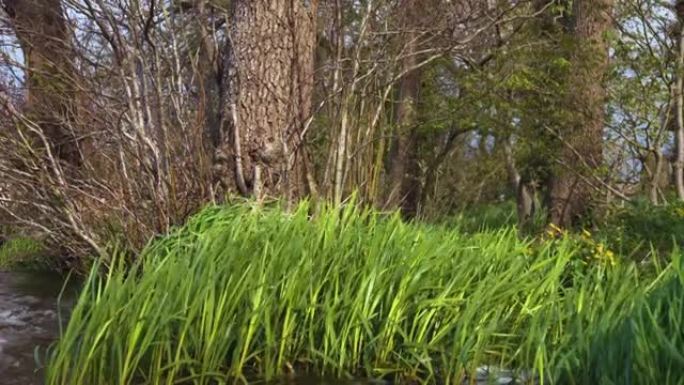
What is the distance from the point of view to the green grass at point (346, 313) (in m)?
3.47

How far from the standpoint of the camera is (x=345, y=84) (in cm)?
654

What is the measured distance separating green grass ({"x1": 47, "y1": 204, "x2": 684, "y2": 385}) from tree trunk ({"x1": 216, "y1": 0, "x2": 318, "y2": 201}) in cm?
151

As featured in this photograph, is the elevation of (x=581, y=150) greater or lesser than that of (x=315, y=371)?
greater

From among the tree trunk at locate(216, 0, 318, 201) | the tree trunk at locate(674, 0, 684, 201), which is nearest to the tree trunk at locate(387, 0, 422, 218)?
the tree trunk at locate(674, 0, 684, 201)

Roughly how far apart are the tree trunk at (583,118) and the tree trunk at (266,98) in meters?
4.20

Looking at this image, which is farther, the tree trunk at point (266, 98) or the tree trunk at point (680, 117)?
the tree trunk at point (680, 117)

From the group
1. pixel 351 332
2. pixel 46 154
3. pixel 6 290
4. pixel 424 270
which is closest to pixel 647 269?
pixel 424 270

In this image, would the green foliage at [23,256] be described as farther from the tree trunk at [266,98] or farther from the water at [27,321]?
the tree trunk at [266,98]

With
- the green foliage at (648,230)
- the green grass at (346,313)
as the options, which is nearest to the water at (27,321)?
the green grass at (346,313)

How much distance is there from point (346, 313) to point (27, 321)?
2.80 meters

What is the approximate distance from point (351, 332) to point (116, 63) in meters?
3.14

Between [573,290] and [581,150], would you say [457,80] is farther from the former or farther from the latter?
[573,290]

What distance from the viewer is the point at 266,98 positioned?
21.1 feet

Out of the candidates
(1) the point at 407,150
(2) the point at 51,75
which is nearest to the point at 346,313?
(2) the point at 51,75
